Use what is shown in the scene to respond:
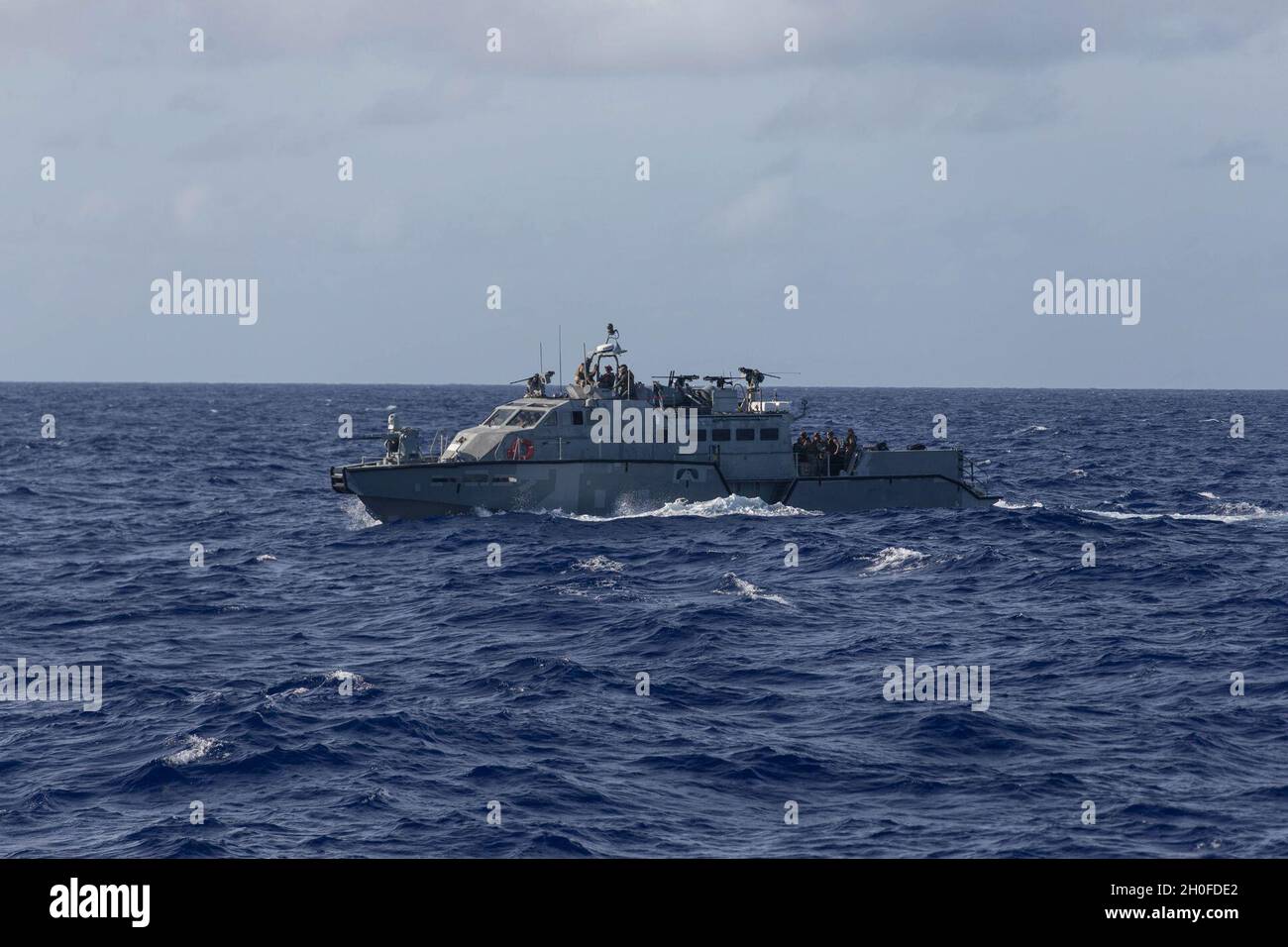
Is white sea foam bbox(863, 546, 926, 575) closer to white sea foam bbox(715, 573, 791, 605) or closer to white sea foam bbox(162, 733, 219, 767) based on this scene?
white sea foam bbox(715, 573, 791, 605)

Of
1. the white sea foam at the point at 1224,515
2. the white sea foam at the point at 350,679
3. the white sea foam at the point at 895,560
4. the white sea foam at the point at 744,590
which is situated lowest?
the white sea foam at the point at 350,679

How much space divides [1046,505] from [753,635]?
26301 mm

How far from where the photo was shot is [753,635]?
27656 millimetres

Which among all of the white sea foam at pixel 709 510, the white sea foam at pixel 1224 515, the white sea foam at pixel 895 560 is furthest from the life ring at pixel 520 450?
the white sea foam at pixel 1224 515

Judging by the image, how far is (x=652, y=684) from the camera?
23.6m

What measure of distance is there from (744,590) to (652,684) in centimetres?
931

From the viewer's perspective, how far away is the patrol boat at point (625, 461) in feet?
141

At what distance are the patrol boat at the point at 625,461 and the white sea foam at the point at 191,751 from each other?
2256 centimetres

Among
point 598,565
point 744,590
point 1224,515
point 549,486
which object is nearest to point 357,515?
point 549,486

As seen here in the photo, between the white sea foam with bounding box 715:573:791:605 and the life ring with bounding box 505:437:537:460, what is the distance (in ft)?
35.9

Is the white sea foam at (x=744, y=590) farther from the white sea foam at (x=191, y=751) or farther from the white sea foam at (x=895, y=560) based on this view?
the white sea foam at (x=191, y=751)
